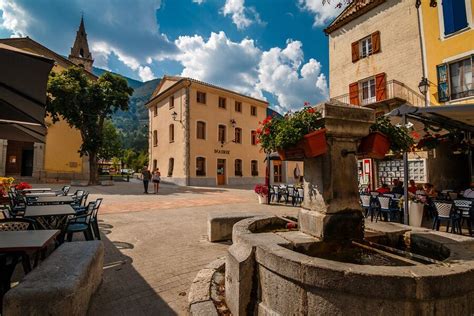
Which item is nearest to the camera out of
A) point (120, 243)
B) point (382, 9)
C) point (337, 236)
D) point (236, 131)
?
point (337, 236)

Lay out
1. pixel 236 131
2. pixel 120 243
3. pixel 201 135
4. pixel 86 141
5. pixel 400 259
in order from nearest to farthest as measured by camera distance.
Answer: pixel 400 259 < pixel 120 243 < pixel 86 141 < pixel 201 135 < pixel 236 131

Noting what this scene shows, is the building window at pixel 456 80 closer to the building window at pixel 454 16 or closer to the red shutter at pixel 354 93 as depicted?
the building window at pixel 454 16

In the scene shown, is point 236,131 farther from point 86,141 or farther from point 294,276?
point 294,276

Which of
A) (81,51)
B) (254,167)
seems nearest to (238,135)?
(254,167)

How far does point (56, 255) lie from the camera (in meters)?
2.59

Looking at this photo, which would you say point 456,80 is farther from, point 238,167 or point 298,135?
point 238,167

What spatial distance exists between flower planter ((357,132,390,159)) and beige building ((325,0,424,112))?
11.6 metres

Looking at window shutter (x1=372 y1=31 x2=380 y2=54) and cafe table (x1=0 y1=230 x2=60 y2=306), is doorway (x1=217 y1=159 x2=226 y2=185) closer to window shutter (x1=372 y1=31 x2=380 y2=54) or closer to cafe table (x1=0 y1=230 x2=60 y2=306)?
window shutter (x1=372 y1=31 x2=380 y2=54)

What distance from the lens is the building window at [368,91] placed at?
14.2 metres

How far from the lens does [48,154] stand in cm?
2348

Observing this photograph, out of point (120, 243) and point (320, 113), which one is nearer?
point (320, 113)

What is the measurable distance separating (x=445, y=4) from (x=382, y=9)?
3.31 m

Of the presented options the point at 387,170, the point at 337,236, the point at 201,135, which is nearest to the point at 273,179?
the point at 201,135

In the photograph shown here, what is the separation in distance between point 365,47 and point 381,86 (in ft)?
9.87
